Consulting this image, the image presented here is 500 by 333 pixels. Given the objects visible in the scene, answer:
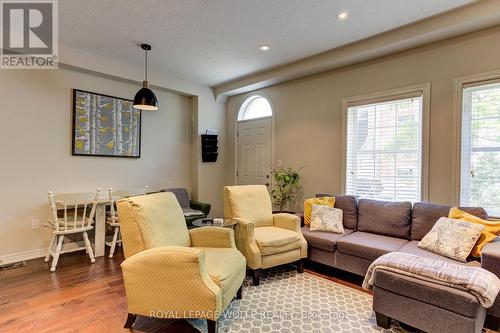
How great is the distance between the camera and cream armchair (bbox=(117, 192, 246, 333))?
1.86 metres

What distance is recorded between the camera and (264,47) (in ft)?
11.5

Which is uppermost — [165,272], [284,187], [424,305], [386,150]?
[386,150]

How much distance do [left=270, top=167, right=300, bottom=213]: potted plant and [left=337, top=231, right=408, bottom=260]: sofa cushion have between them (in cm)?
140

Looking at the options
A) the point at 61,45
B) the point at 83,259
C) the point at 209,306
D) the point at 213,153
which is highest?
the point at 61,45

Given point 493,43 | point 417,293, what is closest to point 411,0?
point 493,43

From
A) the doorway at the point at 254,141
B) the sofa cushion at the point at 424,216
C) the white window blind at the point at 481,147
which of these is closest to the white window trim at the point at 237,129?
the doorway at the point at 254,141

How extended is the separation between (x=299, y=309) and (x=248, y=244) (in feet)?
2.58

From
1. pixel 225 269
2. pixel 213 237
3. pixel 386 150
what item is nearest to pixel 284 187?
pixel 386 150

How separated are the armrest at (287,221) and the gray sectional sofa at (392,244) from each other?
0.16 m

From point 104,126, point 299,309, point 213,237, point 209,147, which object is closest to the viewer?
point 299,309

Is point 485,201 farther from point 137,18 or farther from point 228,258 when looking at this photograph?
point 137,18

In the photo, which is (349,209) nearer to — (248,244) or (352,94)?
(248,244)

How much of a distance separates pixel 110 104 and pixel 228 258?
3.20 metres

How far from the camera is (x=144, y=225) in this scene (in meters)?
2.09
